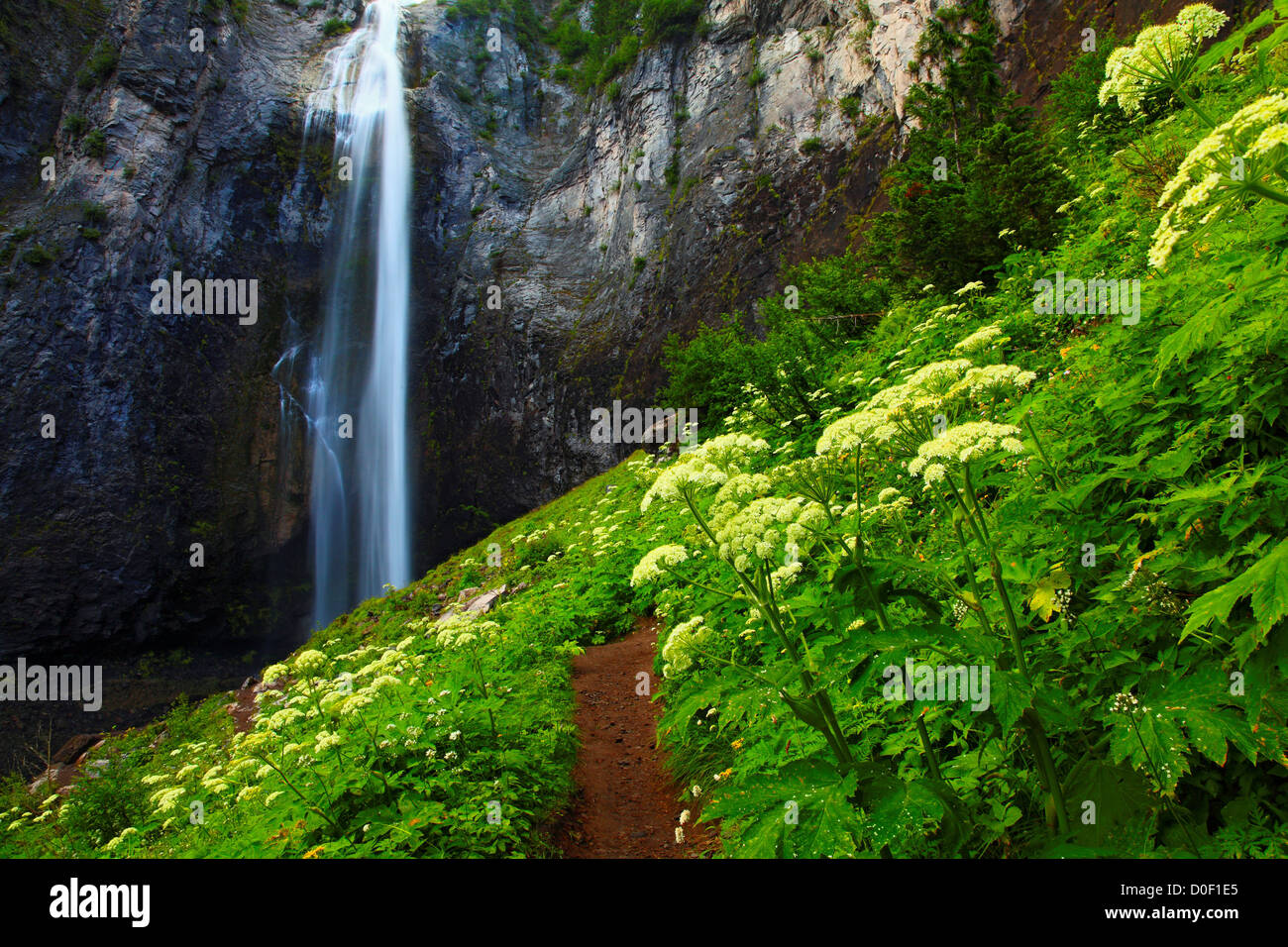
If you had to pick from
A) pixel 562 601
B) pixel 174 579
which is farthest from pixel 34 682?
pixel 562 601

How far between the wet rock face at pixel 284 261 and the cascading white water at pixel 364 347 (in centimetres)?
111

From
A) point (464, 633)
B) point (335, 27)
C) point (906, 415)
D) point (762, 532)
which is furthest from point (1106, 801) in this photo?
point (335, 27)

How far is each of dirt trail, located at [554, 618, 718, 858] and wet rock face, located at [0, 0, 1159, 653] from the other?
20496 millimetres

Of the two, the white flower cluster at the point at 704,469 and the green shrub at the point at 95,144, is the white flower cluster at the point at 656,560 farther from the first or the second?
the green shrub at the point at 95,144

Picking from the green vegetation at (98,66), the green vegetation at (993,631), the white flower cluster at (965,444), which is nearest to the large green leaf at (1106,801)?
the green vegetation at (993,631)

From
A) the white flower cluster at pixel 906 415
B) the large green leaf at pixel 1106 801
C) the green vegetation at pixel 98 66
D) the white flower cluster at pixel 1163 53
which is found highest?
the green vegetation at pixel 98 66

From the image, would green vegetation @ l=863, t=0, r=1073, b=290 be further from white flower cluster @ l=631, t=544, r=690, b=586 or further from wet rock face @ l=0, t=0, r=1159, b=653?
wet rock face @ l=0, t=0, r=1159, b=653

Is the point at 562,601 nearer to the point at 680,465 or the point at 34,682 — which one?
the point at 680,465

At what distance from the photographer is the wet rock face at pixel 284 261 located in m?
26.6

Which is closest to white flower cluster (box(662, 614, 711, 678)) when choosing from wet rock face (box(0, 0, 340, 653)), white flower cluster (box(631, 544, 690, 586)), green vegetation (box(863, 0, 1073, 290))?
white flower cluster (box(631, 544, 690, 586))

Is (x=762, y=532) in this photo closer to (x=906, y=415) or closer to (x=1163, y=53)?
(x=906, y=415)

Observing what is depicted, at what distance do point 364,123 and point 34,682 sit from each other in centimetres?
3502

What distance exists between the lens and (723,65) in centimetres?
3033
